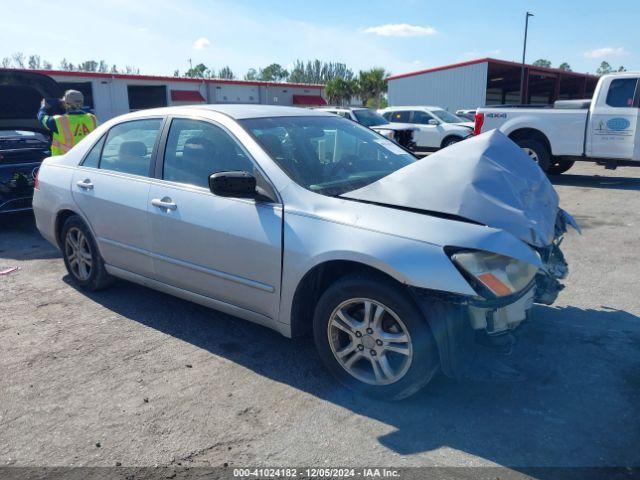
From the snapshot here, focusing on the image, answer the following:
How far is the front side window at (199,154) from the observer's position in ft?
12.2

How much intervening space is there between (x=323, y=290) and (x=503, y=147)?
5.23 ft

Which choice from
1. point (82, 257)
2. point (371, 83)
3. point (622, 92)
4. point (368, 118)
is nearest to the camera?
point (82, 257)

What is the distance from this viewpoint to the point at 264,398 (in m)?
3.18

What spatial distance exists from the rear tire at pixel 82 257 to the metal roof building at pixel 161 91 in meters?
25.4

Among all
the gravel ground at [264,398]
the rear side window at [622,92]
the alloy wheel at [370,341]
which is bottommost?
the gravel ground at [264,398]

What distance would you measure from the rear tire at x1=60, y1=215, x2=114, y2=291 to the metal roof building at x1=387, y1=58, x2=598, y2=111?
29889mm

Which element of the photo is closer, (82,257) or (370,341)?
(370,341)

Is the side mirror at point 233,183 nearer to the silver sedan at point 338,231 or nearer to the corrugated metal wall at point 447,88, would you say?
the silver sedan at point 338,231

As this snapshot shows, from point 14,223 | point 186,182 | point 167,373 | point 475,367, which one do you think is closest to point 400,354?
point 475,367

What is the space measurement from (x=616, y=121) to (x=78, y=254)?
9964 millimetres

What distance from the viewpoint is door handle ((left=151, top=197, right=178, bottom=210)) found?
382 centimetres

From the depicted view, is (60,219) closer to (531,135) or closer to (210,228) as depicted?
(210,228)

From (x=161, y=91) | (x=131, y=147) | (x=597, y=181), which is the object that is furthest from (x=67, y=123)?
(x=161, y=91)

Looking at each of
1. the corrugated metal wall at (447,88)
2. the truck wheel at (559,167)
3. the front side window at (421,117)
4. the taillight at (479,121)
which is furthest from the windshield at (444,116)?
the corrugated metal wall at (447,88)
